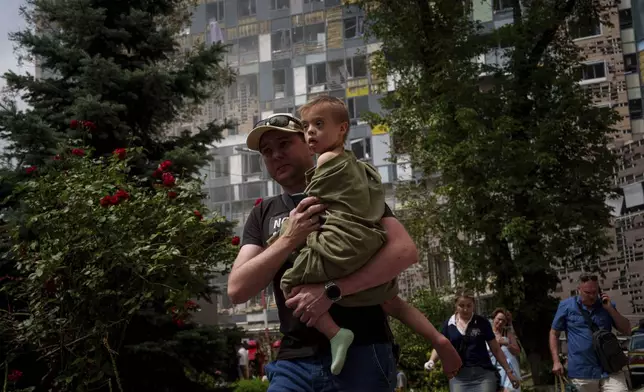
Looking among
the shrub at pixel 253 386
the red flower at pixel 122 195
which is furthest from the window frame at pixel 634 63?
the red flower at pixel 122 195

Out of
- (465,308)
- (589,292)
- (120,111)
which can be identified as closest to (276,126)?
(465,308)

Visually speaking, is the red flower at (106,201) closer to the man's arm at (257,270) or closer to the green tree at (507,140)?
the man's arm at (257,270)

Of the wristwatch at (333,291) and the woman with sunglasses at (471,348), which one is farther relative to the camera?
the woman with sunglasses at (471,348)

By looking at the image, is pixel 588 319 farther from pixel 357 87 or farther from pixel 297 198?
pixel 357 87

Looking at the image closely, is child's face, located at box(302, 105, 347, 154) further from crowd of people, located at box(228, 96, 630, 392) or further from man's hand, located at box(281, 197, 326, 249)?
man's hand, located at box(281, 197, 326, 249)

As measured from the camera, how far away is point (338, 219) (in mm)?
3279

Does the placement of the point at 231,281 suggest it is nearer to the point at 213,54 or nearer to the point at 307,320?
the point at 307,320

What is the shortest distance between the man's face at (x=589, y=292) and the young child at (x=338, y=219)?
690 cm

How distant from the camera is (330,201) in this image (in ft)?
11.0

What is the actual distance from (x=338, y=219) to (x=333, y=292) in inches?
9.8

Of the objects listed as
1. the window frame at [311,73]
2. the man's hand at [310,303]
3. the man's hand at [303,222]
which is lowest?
the man's hand at [310,303]

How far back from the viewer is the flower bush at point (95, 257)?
952 centimetres

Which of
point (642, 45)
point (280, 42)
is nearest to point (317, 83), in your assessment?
point (280, 42)

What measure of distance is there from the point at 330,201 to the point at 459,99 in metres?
17.9
